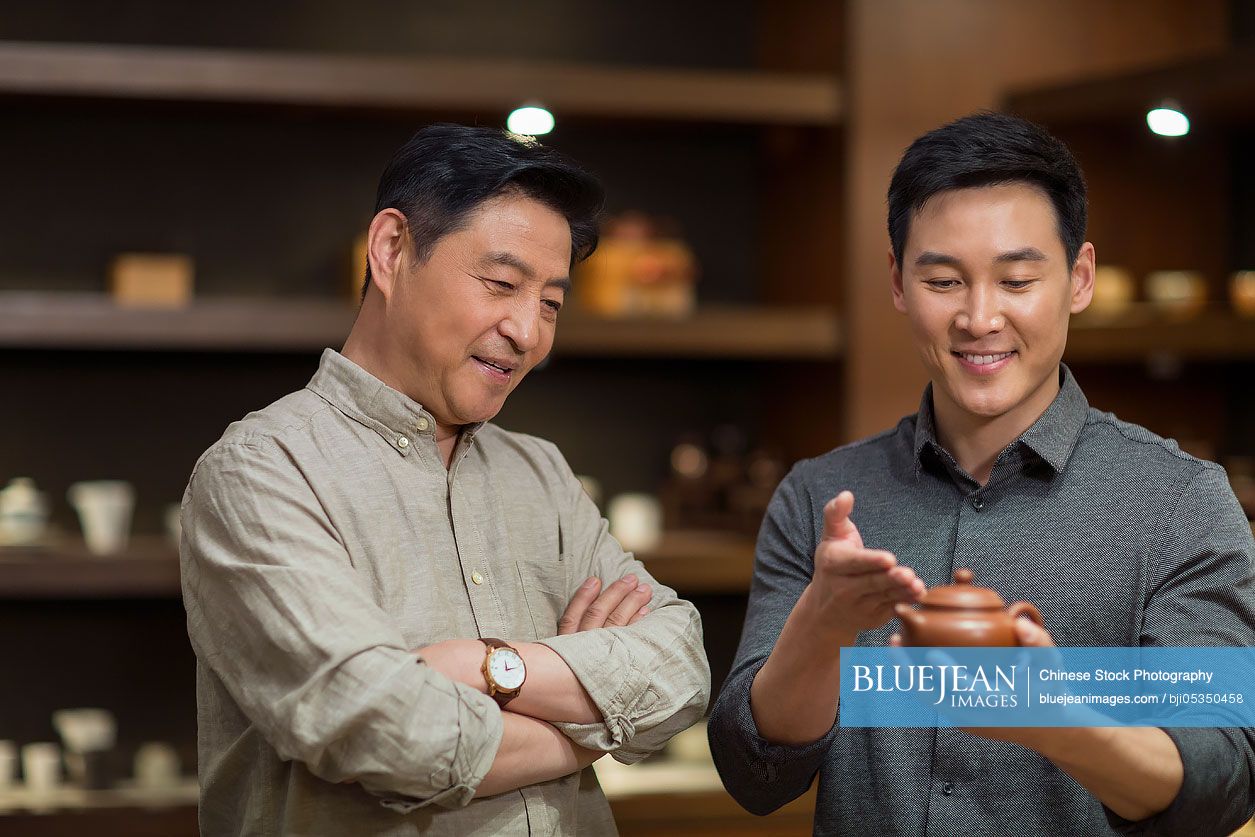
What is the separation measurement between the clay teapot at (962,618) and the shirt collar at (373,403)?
657 mm

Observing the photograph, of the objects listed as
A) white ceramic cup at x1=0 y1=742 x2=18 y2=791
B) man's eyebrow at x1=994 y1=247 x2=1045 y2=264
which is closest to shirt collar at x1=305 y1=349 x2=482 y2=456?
man's eyebrow at x1=994 y1=247 x2=1045 y2=264

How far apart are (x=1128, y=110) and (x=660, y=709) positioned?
2332 mm

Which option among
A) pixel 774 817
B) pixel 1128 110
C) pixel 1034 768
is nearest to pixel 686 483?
pixel 774 817

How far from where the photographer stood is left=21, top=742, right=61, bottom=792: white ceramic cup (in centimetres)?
334

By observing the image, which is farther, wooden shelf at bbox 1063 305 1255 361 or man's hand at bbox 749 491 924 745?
wooden shelf at bbox 1063 305 1255 361

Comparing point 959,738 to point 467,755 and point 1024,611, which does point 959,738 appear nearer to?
point 1024,611

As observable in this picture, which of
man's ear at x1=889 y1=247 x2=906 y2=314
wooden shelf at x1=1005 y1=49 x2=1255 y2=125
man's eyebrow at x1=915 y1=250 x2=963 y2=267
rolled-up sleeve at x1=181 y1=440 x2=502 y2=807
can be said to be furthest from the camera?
wooden shelf at x1=1005 y1=49 x2=1255 y2=125

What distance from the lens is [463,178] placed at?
1610 mm

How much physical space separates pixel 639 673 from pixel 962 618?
1.53 feet

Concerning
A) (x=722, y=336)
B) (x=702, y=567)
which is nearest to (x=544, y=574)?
(x=702, y=567)

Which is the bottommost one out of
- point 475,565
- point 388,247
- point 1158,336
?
point 475,565

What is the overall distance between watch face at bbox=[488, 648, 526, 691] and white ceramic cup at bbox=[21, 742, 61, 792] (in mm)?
2346

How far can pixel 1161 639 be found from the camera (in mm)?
1461

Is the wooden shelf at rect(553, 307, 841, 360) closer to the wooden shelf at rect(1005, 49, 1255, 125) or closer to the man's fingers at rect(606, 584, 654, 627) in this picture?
the wooden shelf at rect(1005, 49, 1255, 125)
